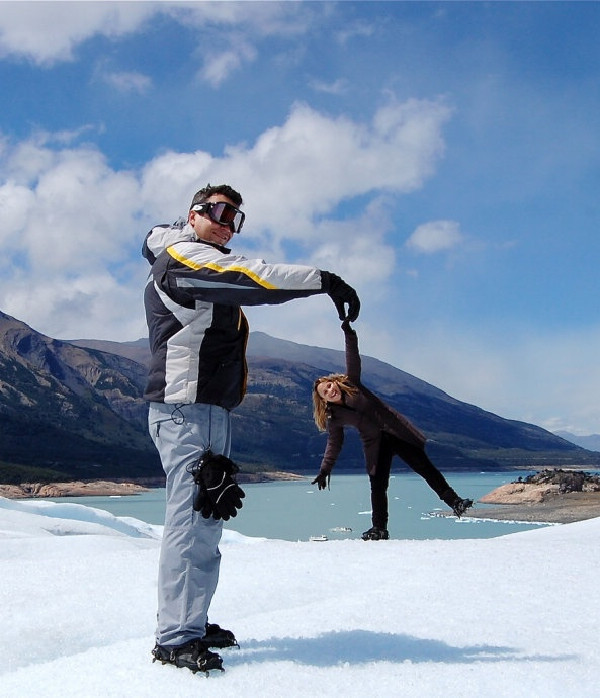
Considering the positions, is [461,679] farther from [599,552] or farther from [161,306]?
[599,552]

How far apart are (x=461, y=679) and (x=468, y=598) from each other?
159 centimetres

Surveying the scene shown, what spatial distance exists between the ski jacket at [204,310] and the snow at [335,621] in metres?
1.44

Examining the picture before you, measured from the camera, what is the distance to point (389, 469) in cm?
943

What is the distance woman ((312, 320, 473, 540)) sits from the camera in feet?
30.2

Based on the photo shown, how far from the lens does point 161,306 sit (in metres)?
4.05

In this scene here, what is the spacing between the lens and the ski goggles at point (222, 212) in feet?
13.8

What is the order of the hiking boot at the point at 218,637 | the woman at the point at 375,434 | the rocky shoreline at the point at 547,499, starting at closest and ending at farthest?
1. the hiking boot at the point at 218,637
2. the woman at the point at 375,434
3. the rocky shoreline at the point at 547,499

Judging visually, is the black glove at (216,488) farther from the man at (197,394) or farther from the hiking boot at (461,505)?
the hiking boot at (461,505)

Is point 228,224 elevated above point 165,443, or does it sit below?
above

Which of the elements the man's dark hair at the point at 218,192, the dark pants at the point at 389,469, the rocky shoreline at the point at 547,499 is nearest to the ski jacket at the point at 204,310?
the man's dark hair at the point at 218,192

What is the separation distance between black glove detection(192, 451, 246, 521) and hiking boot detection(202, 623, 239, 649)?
73 centimetres

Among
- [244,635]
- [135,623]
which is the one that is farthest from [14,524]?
[244,635]

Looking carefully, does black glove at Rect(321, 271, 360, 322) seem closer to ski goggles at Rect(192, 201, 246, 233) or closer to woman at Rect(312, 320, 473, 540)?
ski goggles at Rect(192, 201, 246, 233)

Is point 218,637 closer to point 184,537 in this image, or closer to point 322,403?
point 184,537
